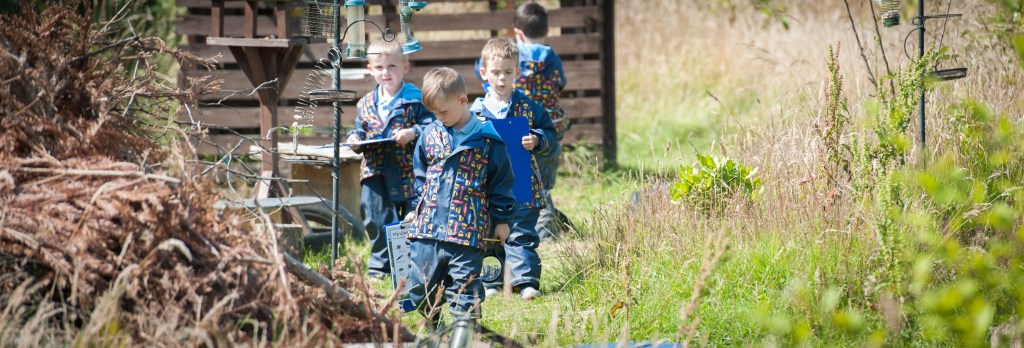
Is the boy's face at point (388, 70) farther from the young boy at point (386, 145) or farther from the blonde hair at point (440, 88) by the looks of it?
the blonde hair at point (440, 88)

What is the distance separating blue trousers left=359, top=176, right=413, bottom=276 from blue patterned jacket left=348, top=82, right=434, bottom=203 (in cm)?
5

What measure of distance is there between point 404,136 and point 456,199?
3.80 feet

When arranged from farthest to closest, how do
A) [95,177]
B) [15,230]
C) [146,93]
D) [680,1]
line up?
[680,1] < [146,93] < [95,177] < [15,230]

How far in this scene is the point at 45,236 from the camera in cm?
299

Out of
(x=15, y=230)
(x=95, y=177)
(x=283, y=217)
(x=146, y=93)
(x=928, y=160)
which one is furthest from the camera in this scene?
(x=283, y=217)

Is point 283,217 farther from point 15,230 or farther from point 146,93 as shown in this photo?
point 15,230

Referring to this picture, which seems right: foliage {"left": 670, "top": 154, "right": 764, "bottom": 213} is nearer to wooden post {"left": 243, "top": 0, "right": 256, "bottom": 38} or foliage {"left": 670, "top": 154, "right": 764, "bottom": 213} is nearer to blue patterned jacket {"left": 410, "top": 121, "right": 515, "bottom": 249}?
blue patterned jacket {"left": 410, "top": 121, "right": 515, "bottom": 249}

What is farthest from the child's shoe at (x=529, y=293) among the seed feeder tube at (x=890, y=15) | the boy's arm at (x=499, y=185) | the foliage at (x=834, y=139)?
the seed feeder tube at (x=890, y=15)

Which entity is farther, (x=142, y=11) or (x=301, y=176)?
(x=142, y=11)

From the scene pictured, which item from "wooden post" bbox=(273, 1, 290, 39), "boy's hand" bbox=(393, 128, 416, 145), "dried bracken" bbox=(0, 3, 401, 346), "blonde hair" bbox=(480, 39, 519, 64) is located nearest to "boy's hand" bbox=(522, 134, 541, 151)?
"blonde hair" bbox=(480, 39, 519, 64)

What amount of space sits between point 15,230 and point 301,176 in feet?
14.7

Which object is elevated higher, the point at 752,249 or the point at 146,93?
the point at 146,93

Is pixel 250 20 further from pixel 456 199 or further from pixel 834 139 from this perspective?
pixel 834 139

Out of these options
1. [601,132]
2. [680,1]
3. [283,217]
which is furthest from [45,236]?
[680,1]
